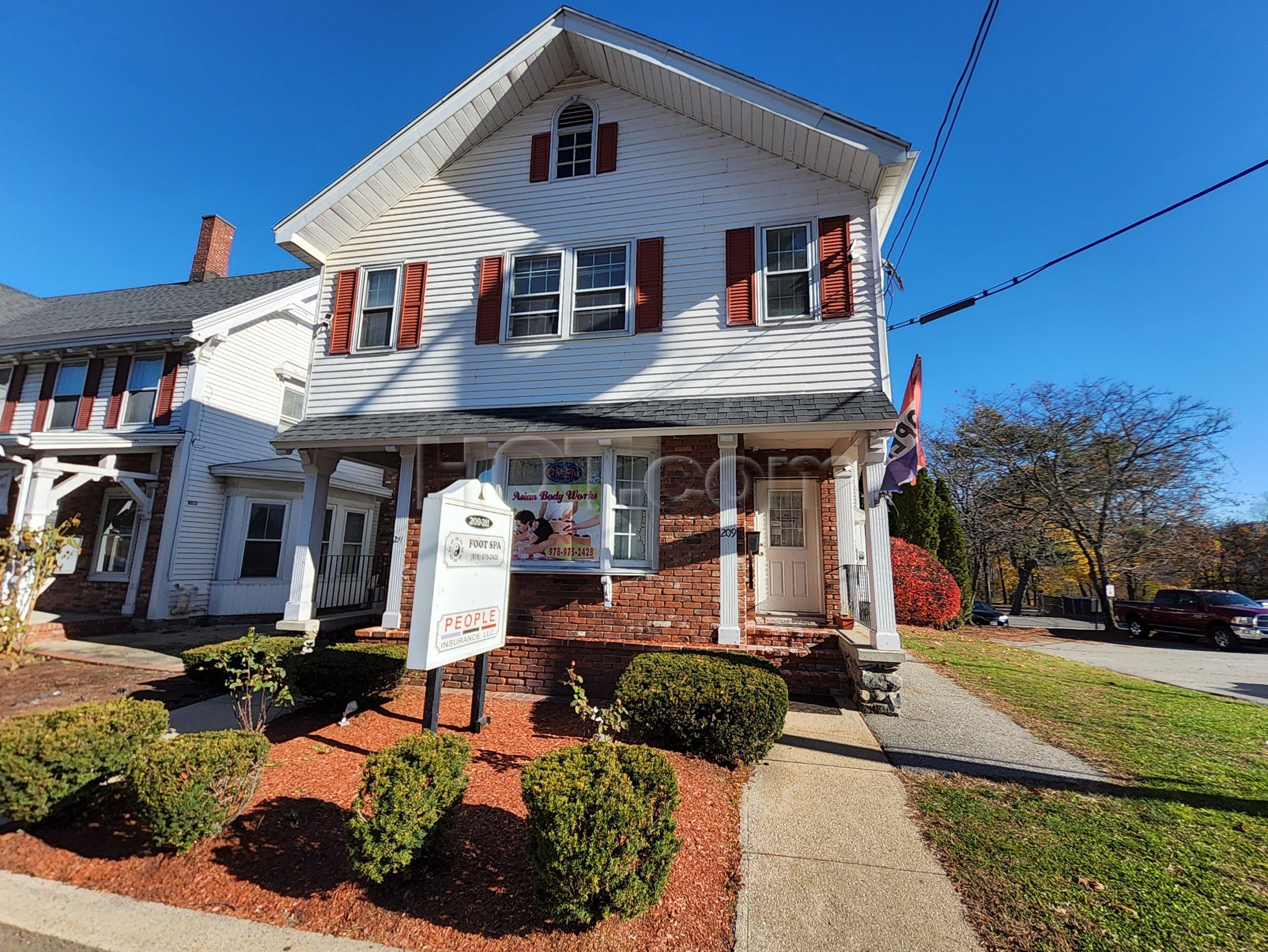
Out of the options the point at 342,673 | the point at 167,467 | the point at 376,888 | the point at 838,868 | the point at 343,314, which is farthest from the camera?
the point at 167,467

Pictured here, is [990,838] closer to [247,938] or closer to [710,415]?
[247,938]

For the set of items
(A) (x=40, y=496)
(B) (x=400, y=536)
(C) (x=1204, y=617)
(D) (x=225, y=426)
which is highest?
(D) (x=225, y=426)

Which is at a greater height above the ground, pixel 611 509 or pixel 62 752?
pixel 611 509

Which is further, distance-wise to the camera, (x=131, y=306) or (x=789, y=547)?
(x=131, y=306)

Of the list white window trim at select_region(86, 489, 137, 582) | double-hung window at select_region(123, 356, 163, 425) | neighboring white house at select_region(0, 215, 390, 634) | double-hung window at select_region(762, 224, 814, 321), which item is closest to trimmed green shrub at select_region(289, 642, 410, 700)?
neighboring white house at select_region(0, 215, 390, 634)

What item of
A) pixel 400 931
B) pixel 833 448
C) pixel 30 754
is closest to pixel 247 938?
pixel 400 931

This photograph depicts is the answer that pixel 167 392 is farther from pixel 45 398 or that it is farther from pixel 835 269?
pixel 835 269

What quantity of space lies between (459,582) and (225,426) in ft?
39.1

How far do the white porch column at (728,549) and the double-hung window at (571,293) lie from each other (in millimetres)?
2538

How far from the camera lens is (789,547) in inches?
352

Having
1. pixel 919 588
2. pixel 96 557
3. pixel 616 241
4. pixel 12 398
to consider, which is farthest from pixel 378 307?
pixel 919 588

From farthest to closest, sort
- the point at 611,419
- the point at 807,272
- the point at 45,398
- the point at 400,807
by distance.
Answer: the point at 45,398
the point at 807,272
the point at 611,419
the point at 400,807

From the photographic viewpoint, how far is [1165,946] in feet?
9.05

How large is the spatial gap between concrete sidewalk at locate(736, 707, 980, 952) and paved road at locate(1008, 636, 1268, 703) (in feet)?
27.8
